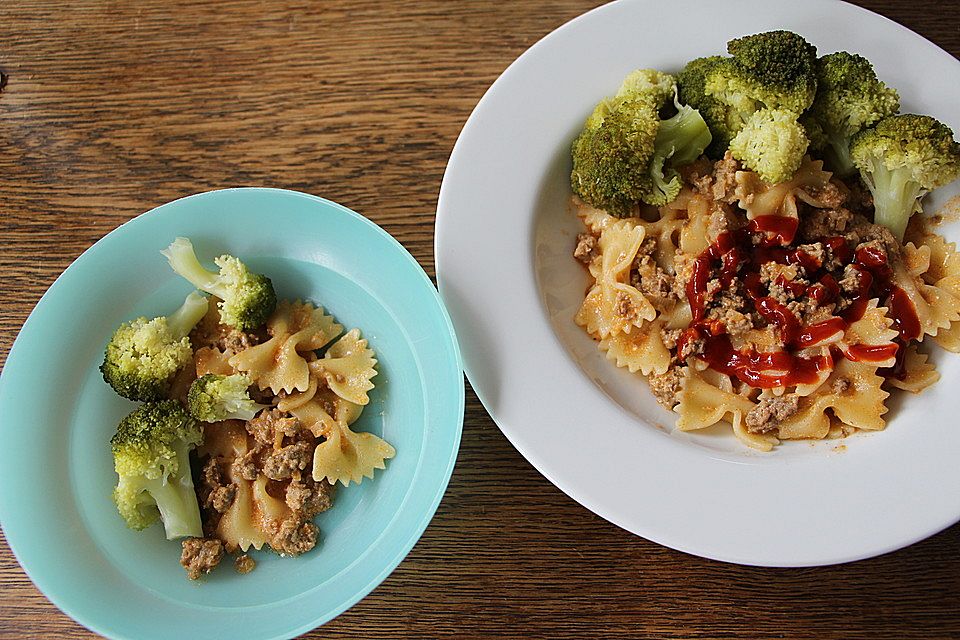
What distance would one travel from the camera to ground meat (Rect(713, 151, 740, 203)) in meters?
3.10

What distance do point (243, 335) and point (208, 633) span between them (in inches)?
43.4

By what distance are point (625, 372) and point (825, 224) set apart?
3.33 feet

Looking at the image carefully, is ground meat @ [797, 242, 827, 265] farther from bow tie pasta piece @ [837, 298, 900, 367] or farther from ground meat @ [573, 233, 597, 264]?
ground meat @ [573, 233, 597, 264]

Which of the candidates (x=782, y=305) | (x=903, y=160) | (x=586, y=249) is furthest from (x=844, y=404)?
(x=586, y=249)

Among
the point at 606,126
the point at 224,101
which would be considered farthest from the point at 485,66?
the point at 224,101

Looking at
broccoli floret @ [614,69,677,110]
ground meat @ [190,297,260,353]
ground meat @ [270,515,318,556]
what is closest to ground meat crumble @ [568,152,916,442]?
ground meat @ [270,515,318,556]

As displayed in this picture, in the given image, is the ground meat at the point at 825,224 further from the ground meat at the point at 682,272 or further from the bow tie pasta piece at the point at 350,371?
the bow tie pasta piece at the point at 350,371

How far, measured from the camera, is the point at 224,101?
12.0 feet

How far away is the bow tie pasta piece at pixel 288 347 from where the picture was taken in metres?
2.99

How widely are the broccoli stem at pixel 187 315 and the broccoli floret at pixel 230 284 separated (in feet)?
0.18

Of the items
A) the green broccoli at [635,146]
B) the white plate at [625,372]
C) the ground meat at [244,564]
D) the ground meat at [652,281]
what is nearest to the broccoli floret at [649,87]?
the green broccoli at [635,146]

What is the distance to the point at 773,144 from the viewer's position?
294 cm

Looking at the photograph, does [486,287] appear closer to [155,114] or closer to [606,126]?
[606,126]

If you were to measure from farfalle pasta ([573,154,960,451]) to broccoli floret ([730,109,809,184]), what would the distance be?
0.10 meters
